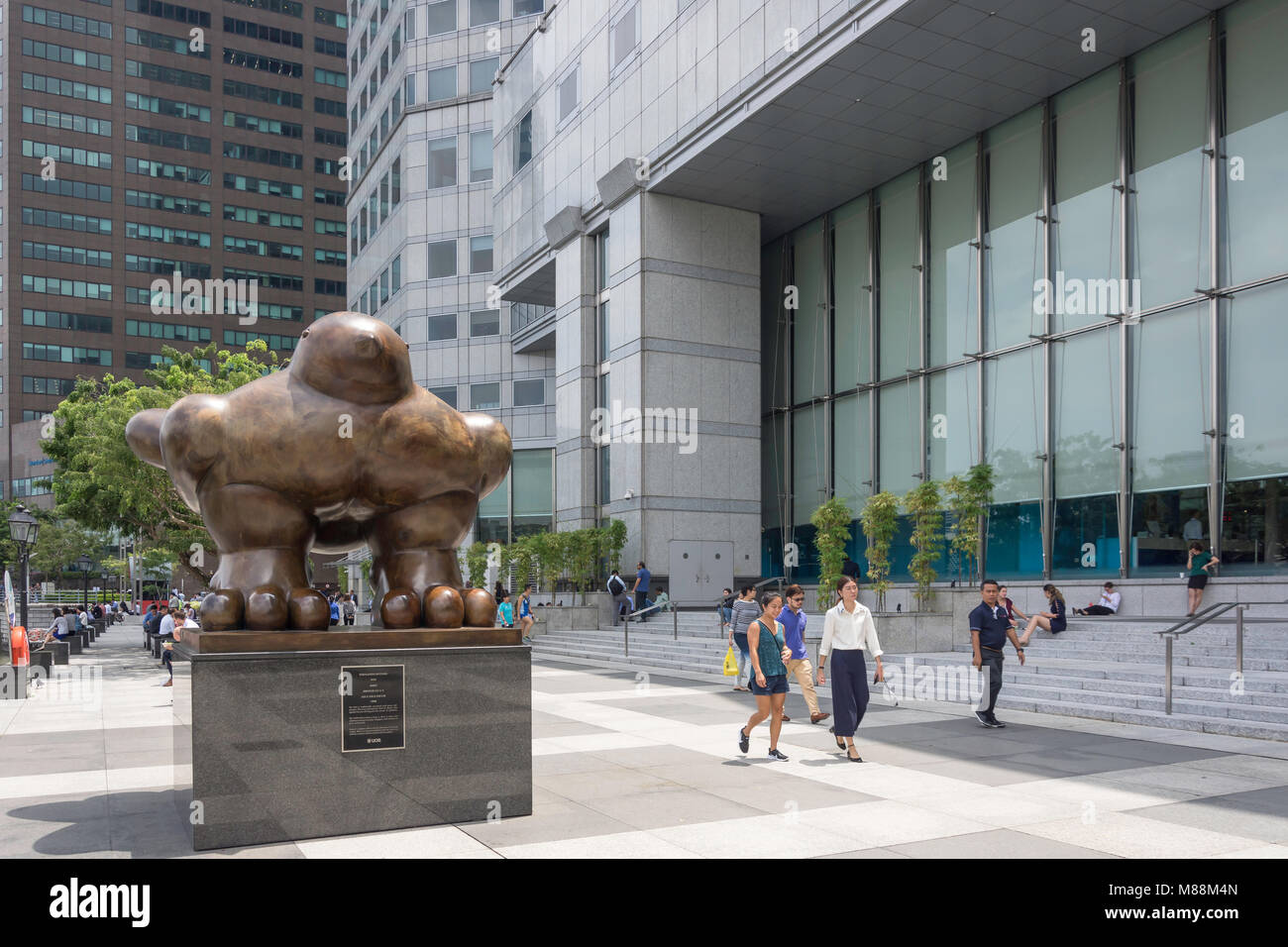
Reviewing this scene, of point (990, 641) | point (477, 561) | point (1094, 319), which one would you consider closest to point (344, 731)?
point (990, 641)

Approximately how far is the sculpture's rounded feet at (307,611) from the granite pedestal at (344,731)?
4.0 inches

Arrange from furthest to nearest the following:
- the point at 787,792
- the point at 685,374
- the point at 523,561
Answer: the point at 523,561, the point at 685,374, the point at 787,792

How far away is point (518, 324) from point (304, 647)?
39.0 meters

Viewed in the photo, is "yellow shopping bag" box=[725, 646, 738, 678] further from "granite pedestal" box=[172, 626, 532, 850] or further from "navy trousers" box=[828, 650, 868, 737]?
"granite pedestal" box=[172, 626, 532, 850]

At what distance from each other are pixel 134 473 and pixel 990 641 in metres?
18.1

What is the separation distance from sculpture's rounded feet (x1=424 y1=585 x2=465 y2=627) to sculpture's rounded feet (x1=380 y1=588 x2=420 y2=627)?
0.24ft

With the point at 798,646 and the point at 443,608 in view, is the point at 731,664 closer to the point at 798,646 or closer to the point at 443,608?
the point at 798,646

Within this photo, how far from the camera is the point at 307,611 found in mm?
6309

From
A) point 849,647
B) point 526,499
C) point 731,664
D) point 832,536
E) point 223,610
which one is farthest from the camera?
point 526,499

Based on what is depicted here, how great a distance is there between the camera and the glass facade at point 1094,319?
64.4 feet

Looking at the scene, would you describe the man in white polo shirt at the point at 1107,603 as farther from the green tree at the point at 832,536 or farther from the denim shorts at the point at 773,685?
the denim shorts at the point at 773,685

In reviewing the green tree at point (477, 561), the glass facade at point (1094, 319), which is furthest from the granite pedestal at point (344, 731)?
the green tree at point (477, 561)

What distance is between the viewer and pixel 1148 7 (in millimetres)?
20109

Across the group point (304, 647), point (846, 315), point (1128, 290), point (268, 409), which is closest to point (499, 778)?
point (304, 647)
